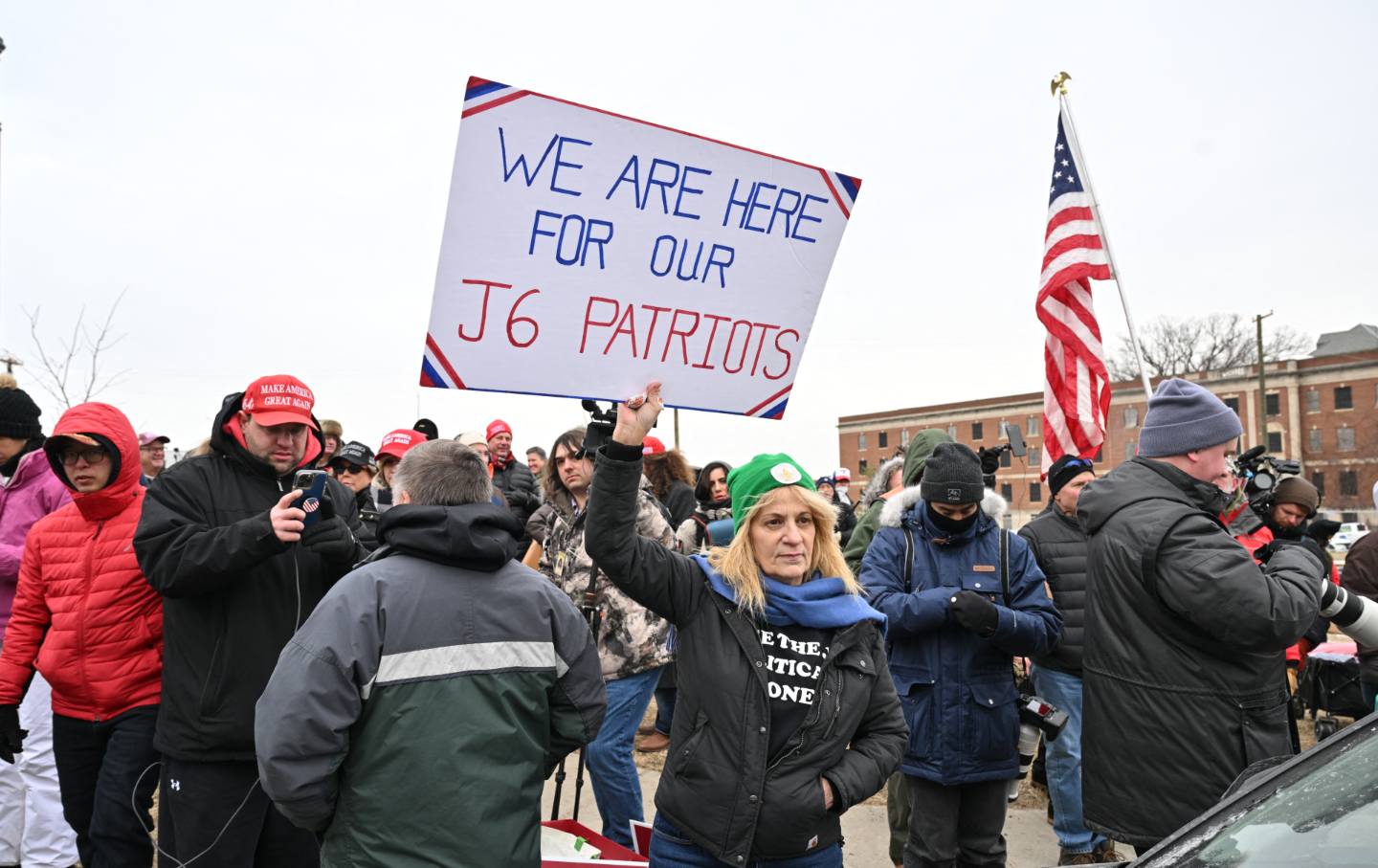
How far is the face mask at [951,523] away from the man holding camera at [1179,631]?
651 mm

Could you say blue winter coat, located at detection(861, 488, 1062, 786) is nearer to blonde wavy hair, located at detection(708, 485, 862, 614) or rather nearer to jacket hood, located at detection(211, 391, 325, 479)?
blonde wavy hair, located at detection(708, 485, 862, 614)

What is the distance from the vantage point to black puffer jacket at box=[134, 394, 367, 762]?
2893 millimetres

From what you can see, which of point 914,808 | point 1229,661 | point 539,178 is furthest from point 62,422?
point 1229,661

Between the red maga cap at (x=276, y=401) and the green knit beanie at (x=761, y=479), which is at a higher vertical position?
the red maga cap at (x=276, y=401)

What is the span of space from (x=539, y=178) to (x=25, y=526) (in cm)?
336

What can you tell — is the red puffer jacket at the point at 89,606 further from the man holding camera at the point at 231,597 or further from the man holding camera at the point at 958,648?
the man holding camera at the point at 958,648

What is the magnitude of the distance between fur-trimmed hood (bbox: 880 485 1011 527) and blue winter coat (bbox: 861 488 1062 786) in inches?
5.6

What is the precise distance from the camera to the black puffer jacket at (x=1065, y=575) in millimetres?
4621

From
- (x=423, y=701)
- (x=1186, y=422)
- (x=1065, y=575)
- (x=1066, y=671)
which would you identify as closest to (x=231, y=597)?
(x=423, y=701)

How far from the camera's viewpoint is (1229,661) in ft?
9.61

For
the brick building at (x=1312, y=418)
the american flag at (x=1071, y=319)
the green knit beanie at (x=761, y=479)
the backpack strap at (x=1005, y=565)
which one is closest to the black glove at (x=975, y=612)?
the backpack strap at (x=1005, y=565)

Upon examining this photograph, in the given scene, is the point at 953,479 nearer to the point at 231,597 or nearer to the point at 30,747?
the point at 231,597

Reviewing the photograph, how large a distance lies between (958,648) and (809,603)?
1.32 m

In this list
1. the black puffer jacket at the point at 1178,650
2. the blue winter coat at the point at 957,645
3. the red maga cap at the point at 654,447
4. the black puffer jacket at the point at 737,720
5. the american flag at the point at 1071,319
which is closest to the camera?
the black puffer jacket at the point at 737,720
